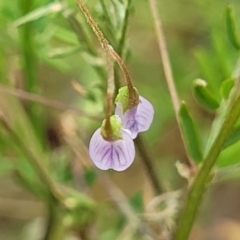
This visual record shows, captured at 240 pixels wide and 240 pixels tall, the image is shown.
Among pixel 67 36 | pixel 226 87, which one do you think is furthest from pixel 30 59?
pixel 226 87

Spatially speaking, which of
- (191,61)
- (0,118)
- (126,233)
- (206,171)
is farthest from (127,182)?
(206,171)

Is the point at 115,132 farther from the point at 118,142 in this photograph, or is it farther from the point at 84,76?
the point at 84,76

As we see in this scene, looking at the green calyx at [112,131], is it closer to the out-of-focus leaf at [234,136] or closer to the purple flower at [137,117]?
the purple flower at [137,117]

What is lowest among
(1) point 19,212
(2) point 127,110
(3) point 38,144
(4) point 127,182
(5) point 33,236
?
(4) point 127,182

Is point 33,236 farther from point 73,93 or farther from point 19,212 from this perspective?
point 73,93

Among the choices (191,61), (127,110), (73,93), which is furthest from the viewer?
(73,93)
